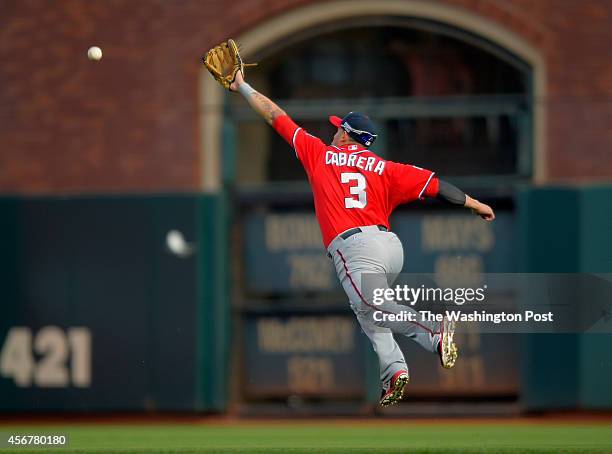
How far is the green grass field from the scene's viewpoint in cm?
986

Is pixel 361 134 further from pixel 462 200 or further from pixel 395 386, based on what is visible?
pixel 395 386

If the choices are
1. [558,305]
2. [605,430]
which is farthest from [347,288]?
[605,430]

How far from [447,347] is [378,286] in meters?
0.55

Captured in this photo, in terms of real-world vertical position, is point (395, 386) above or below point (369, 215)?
below

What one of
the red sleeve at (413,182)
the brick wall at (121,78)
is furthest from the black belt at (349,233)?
the brick wall at (121,78)

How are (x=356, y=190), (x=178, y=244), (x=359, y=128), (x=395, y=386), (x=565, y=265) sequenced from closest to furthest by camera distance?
(x=395, y=386), (x=356, y=190), (x=359, y=128), (x=565, y=265), (x=178, y=244)

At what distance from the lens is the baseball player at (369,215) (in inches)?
312

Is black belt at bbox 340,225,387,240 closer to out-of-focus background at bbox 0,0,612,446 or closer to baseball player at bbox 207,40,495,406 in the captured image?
baseball player at bbox 207,40,495,406

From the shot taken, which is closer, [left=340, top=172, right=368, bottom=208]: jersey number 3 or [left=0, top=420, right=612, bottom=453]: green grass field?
[left=340, top=172, right=368, bottom=208]: jersey number 3

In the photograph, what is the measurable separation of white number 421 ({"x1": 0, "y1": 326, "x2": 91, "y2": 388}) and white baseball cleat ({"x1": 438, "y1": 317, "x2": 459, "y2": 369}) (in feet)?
22.4

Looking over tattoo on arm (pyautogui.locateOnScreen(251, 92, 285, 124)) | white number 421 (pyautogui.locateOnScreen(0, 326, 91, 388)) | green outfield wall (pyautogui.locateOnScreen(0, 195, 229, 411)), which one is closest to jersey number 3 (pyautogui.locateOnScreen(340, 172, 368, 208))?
tattoo on arm (pyautogui.locateOnScreen(251, 92, 285, 124))

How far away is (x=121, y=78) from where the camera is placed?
14156 millimetres

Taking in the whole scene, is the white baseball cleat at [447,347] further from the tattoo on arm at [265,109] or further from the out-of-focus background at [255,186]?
the out-of-focus background at [255,186]

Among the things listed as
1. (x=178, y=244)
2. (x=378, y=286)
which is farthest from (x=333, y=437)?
(x=378, y=286)
